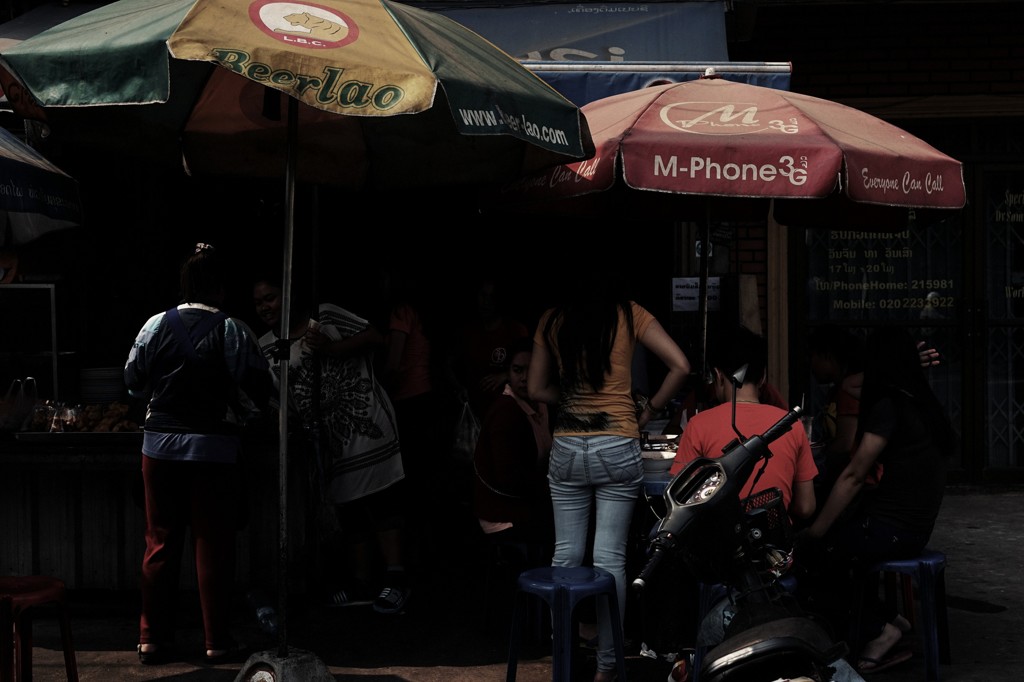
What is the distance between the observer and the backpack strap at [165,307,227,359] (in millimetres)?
5535

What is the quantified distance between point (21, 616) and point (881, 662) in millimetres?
3788

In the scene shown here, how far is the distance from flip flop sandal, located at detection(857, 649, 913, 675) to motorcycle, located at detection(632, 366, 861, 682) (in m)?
2.27

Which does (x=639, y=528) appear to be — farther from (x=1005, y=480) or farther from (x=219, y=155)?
(x=1005, y=480)

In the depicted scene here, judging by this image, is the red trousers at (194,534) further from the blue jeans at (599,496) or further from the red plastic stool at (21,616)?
the blue jeans at (599,496)

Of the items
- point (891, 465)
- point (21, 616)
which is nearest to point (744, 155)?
point (891, 465)

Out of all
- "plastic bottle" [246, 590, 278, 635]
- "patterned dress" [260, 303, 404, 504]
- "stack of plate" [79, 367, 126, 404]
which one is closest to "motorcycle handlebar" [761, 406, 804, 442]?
"plastic bottle" [246, 590, 278, 635]

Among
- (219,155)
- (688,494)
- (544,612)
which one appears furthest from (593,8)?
(688,494)

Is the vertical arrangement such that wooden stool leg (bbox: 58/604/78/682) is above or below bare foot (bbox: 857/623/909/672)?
above

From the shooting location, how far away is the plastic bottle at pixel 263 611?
610cm

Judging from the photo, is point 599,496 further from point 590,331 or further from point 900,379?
point 900,379

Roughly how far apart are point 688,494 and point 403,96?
1.64 m

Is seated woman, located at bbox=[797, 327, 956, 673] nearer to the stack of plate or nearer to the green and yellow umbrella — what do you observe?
the green and yellow umbrella

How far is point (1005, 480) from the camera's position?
9.99 meters

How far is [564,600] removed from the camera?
4840 mm
